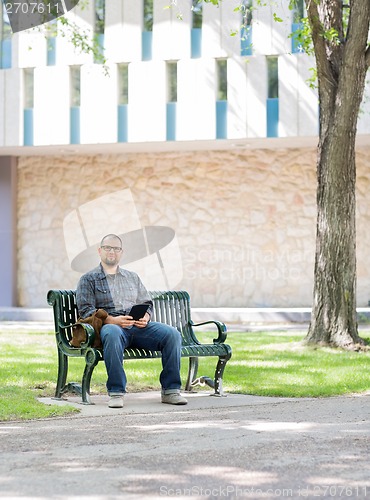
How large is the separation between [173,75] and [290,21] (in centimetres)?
294

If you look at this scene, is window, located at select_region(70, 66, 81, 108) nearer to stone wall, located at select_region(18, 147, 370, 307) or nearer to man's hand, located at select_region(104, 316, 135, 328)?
stone wall, located at select_region(18, 147, 370, 307)

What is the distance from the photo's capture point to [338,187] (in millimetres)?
12930

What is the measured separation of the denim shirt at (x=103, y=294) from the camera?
326 inches

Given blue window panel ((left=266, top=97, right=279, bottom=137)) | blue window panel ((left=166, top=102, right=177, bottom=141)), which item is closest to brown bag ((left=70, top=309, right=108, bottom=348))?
blue window panel ((left=266, top=97, right=279, bottom=137))

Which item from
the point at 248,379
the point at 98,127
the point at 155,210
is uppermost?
the point at 98,127

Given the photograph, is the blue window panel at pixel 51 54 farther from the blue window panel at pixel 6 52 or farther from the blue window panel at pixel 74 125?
the blue window panel at pixel 74 125

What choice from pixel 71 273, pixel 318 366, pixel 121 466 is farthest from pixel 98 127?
pixel 121 466

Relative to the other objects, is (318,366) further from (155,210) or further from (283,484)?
(155,210)

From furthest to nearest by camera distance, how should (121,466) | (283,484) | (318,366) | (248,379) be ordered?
(318,366)
(248,379)
(121,466)
(283,484)

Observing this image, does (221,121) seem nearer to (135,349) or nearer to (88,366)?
(135,349)

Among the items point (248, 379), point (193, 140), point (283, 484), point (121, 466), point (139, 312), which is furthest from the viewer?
point (193, 140)

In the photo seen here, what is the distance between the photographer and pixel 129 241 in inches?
972

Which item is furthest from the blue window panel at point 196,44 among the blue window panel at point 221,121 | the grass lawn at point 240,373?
the grass lawn at point 240,373

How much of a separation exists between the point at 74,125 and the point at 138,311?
52.0 feet
